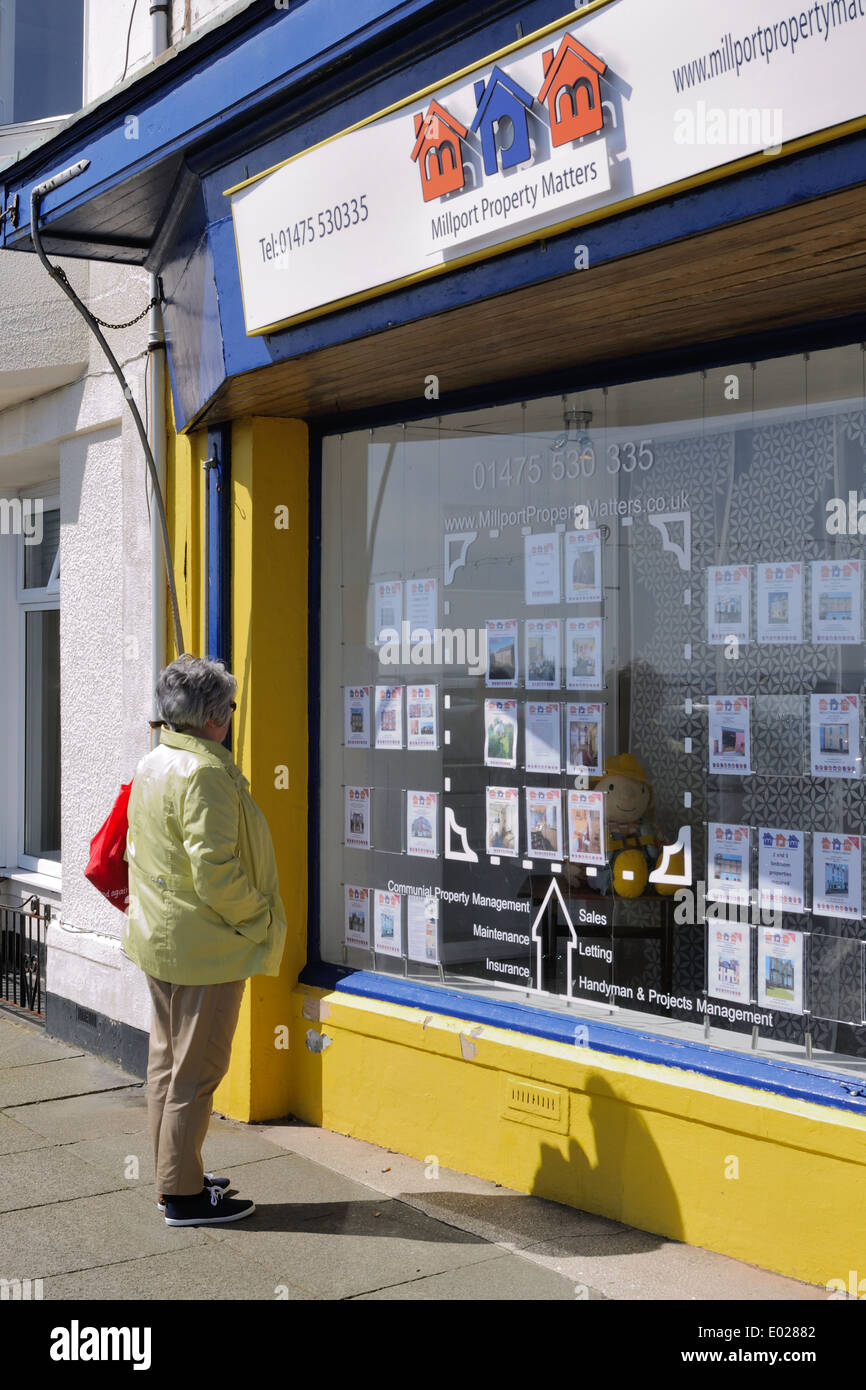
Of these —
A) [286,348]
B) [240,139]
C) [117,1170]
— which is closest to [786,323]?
[286,348]

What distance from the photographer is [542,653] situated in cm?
515

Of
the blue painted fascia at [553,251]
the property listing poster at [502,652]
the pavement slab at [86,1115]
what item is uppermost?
the blue painted fascia at [553,251]

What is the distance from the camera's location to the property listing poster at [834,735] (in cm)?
417

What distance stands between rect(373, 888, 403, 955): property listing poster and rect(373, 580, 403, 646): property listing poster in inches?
42.1

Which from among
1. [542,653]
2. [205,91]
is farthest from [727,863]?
[205,91]

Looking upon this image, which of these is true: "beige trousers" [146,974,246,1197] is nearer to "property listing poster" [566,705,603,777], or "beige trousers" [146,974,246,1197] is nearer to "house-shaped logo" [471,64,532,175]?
"property listing poster" [566,705,603,777]

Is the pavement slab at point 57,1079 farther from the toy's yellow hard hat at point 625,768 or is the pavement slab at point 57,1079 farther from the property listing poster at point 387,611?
the toy's yellow hard hat at point 625,768

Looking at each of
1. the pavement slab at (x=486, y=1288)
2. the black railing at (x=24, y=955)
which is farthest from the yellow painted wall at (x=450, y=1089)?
the black railing at (x=24, y=955)

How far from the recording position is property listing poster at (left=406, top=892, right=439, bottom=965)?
5.61 meters

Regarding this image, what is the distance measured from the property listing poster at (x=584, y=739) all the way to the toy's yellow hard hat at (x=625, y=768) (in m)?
0.04
